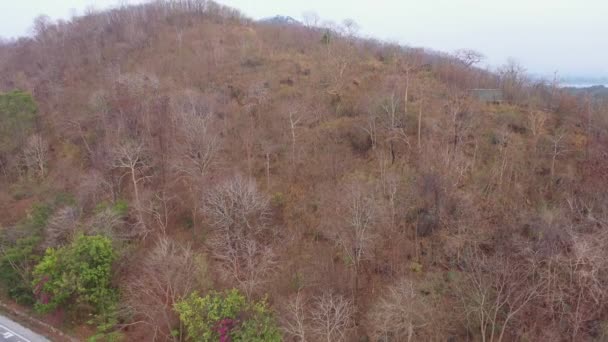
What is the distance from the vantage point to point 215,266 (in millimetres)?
22406

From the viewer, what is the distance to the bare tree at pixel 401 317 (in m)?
16.8

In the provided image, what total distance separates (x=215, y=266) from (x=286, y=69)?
86.0 ft

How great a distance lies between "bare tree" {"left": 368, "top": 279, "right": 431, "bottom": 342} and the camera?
16844 mm

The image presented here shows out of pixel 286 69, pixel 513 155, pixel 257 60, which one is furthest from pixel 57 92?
pixel 513 155

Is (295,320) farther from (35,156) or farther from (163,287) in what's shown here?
(35,156)

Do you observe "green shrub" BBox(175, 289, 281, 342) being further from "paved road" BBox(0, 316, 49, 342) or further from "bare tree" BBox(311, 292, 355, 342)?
"paved road" BBox(0, 316, 49, 342)

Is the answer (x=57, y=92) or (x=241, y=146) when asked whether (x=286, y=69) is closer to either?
(x=241, y=146)

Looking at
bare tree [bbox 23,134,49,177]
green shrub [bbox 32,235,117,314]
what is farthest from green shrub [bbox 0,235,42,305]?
bare tree [bbox 23,134,49,177]

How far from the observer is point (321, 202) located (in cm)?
2595

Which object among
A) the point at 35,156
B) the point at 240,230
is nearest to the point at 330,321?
the point at 240,230

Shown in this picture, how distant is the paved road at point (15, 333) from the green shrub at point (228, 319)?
34.7 feet

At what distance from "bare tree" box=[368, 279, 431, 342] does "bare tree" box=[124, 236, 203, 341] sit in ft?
30.1

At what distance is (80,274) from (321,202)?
556 inches

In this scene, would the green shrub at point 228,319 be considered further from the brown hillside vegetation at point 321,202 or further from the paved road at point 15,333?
the paved road at point 15,333
